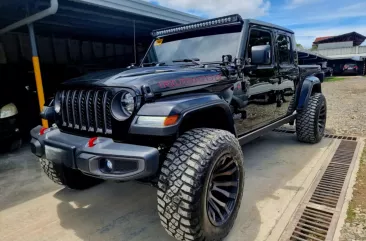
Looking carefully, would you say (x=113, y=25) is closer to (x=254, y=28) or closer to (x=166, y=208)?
(x=254, y=28)

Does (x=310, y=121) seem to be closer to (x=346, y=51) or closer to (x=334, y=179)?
(x=334, y=179)

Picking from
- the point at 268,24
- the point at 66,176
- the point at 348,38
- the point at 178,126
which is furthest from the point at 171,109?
the point at 348,38

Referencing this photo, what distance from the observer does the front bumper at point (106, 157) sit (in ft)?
5.98

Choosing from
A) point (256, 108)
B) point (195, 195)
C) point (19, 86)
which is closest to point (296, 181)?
point (256, 108)

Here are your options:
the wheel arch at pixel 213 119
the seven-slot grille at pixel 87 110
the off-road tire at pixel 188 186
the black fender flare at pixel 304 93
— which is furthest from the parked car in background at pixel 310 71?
the seven-slot grille at pixel 87 110

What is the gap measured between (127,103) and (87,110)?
399mm

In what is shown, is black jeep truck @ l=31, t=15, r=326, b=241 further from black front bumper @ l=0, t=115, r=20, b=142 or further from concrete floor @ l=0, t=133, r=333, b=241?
black front bumper @ l=0, t=115, r=20, b=142

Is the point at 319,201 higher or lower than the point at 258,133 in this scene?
lower

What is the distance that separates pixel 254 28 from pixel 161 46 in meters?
1.20

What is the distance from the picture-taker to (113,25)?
6.78m

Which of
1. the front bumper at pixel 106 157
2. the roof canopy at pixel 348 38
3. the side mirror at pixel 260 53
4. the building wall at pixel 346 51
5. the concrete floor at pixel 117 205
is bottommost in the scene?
the concrete floor at pixel 117 205

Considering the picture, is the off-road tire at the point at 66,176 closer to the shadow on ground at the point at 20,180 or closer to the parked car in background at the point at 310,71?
the shadow on ground at the point at 20,180

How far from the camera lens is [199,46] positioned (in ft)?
11.0

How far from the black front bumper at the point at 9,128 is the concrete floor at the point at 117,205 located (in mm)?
506
